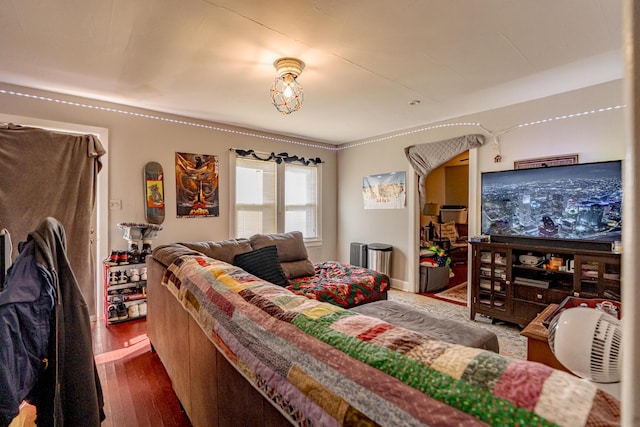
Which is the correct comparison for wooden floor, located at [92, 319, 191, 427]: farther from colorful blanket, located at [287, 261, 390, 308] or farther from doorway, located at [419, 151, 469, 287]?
doorway, located at [419, 151, 469, 287]

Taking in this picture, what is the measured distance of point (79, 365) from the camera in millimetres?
1111

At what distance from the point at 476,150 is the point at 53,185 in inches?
185

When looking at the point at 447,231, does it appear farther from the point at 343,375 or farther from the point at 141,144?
the point at 343,375

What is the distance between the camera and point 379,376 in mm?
660

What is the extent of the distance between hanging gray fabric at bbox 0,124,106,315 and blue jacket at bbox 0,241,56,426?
7.47ft

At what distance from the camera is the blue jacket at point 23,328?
825 millimetres

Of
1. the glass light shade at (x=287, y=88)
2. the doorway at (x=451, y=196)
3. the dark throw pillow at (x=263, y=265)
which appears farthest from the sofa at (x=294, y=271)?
the doorway at (x=451, y=196)

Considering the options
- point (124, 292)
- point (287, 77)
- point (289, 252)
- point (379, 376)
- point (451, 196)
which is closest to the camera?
point (379, 376)

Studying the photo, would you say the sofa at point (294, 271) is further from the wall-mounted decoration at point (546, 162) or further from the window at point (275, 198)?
the wall-mounted decoration at point (546, 162)

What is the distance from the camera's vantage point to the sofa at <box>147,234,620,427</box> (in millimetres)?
526

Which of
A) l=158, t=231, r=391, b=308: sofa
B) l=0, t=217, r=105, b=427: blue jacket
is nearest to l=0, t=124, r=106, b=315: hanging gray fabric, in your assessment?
l=158, t=231, r=391, b=308: sofa

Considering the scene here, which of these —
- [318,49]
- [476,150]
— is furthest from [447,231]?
[318,49]

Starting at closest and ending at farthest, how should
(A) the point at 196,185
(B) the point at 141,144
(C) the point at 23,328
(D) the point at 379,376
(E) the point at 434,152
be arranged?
(D) the point at 379,376, (C) the point at 23,328, (B) the point at 141,144, (A) the point at 196,185, (E) the point at 434,152

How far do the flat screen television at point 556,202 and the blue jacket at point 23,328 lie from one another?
3.81 m
